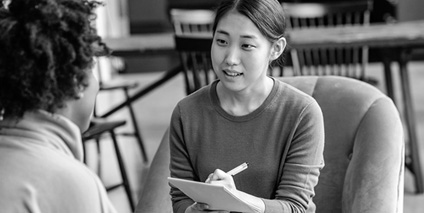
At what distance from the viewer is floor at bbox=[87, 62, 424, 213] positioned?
3887 millimetres

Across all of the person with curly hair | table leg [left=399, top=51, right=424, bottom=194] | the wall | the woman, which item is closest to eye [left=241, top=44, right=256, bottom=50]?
the woman

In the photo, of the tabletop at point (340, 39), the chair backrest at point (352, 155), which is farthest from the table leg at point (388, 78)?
the chair backrest at point (352, 155)

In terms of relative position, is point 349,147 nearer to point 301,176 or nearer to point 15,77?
point 301,176

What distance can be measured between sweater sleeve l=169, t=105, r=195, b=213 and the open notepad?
0.19 meters

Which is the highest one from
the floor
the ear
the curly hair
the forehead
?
the curly hair

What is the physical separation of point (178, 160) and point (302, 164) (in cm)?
32

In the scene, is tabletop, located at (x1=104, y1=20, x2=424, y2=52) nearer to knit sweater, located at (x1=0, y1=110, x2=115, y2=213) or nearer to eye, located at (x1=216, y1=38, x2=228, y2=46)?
eye, located at (x1=216, y1=38, x2=228, y2=46)

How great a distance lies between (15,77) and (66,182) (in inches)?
7.5

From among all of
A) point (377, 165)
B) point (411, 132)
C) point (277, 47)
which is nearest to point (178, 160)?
point (277, 47)

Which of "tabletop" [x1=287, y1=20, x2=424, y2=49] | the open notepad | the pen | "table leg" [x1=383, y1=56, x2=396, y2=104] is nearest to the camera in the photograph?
the open notepad

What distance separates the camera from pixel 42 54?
1145mm

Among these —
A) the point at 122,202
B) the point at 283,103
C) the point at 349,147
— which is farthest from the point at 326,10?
the point at 283,103

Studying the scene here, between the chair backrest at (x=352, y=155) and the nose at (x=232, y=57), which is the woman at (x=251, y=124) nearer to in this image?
the nose at (x=232, y=57)

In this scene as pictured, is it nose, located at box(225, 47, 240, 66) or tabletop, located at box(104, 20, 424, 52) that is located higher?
nose, located at box(225, 47, 240, 66)
